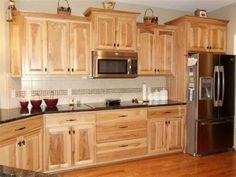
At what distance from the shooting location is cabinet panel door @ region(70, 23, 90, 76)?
3.63m

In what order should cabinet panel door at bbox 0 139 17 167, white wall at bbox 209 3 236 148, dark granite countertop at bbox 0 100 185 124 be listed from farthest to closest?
1. white wall at bbox 209 3 236 148
2. dark granite countertop at bbox 0 100 185 124
3. cabinet panel door at bbox 0 139 17 167

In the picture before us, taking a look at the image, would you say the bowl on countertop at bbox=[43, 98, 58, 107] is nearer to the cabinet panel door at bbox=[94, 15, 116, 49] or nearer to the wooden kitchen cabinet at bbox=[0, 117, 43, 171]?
the wooden kitchen cabinet at bbox=[0, 117, 43, 171]

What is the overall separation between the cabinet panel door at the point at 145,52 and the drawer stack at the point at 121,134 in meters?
0.78

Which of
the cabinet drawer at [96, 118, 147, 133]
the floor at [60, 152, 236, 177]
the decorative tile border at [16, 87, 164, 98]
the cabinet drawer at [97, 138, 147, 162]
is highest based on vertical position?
the decorative tile border at [16, 87, 164, 98]

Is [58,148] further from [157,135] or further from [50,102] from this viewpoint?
[157,135]

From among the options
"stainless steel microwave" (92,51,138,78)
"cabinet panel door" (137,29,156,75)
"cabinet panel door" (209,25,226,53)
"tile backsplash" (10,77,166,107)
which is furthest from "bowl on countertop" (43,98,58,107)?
"cabinet panel door" (209,25,226,53)

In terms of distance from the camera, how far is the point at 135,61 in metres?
3.96

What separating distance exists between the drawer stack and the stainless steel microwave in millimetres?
616

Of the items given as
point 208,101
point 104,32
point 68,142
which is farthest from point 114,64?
point 208,101

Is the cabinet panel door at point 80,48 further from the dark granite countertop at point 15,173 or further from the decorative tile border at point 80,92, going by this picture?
the dark granite countertop at point 15,173

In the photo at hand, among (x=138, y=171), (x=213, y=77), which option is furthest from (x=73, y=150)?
(x=213, y=77)

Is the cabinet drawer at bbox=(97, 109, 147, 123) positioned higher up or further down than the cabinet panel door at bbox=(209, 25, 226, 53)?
further down

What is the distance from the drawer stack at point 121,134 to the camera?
3578 millimetres

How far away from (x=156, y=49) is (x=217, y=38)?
46.9 inches
